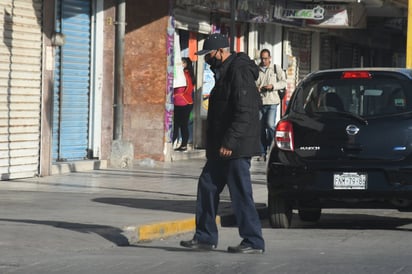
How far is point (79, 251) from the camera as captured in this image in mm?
10188

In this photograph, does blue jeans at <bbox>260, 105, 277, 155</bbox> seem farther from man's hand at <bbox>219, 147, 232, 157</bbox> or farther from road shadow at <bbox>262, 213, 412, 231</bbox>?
man's hand at <bbox>219, 147, 232, 157</bbox>

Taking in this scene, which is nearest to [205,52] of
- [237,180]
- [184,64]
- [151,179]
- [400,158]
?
[237,180]

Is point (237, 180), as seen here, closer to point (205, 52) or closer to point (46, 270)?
point (205, 52)

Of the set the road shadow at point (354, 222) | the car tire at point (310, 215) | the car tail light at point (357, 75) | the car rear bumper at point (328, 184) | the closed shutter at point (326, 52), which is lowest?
the road shadow at point (354, 222)

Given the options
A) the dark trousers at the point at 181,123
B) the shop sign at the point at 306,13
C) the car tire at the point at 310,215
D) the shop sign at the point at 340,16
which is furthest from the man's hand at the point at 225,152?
the shop sign at the point at 340,16

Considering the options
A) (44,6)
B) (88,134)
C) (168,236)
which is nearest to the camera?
(168,236)

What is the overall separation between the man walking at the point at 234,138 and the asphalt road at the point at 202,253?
36 cm

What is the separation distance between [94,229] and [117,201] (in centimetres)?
293

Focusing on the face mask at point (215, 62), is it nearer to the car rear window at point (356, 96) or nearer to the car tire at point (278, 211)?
the car rear window at point (356, 96)

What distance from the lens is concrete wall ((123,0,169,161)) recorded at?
2116cm

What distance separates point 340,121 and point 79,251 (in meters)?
3.30

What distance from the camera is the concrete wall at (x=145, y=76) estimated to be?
21156 mm

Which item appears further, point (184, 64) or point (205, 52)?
point (184, 64)

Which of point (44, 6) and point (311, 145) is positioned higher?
point (44, 6)
